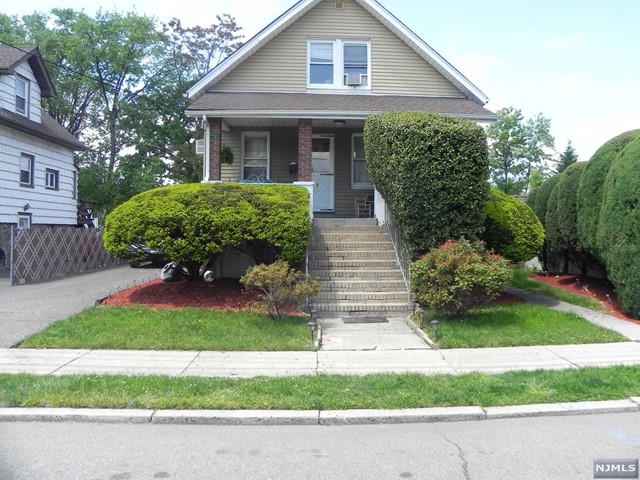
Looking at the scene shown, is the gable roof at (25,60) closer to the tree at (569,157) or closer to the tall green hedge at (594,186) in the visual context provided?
the tall green hedge at (594,186)

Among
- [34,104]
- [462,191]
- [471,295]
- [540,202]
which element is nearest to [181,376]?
[471,295]

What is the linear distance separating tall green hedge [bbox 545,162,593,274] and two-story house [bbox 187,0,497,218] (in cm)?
400

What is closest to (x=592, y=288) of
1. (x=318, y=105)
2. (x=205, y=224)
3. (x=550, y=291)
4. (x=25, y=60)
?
(x=550, y=291)

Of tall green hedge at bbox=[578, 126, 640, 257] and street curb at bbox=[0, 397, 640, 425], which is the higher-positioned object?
tall green hedge at bbox=[578, 126, 640, 257]

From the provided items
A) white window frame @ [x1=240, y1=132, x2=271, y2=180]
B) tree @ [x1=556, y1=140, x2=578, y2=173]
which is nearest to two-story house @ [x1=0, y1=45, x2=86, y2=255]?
white window frame @ [x1=240, y1=132, x2=271, y2=180]

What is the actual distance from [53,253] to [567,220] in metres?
14.5

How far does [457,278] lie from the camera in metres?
9.38

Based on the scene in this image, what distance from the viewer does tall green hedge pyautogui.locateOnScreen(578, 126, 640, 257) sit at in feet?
38.6

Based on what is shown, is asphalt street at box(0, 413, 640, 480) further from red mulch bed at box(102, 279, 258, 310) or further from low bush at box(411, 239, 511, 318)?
red mulch bed at box(102, 279, 258, 310)

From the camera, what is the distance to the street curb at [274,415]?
5473 millimetres

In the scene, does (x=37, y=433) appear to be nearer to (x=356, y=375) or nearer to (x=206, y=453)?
(x=206, y=453)

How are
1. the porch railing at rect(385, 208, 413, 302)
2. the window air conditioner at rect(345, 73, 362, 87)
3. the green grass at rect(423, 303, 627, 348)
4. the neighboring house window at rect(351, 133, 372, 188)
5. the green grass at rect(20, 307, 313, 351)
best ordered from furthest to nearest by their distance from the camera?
the neighboring house window at rect(351, 133, 372, 188), the window air conditioner at rect(345, 73, 362, 87), the porch railing at rect(385, 208, 413, 302), the green grass at rect(423, 303, 627, 348), the green grass at rect(20, 307, 313, 351)

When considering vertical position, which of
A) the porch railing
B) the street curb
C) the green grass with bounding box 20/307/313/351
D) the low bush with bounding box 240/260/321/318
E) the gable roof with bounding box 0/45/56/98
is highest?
the gable roof with bounding box 0/45/56/98

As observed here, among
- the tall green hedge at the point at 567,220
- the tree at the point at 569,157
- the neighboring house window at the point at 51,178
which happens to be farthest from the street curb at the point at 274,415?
the tree at the point at 569,157
